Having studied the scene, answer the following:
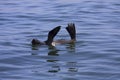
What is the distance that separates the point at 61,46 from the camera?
1201 centimetres

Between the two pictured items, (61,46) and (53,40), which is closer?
(61,46)

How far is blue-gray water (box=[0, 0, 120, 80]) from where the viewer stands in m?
9.39

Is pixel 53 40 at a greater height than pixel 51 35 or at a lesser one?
lesser

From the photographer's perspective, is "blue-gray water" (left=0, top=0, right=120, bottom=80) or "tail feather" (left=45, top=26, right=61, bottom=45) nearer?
"blue-gray water" (left=0, top=0, right=120, bottom=80)

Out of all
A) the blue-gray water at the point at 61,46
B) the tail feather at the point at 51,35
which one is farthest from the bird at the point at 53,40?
the blue-gray water at the point at 61,46

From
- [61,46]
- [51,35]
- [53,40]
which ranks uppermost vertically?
[51,35]

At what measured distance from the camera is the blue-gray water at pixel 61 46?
939cm

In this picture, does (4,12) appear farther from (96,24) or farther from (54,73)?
(54,73)

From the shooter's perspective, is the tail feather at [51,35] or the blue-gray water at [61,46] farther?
the tail feather at [51,35]

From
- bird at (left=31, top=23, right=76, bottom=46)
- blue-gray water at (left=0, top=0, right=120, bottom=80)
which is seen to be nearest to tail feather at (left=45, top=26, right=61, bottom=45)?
bird at (left=31, top=23, right=76, bottom=46)

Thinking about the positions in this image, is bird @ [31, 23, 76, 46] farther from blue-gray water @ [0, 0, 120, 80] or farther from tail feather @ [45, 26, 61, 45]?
blue-gray water @ [0, 0, 120, 80]

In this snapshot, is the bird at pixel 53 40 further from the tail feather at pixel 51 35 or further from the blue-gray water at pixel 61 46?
the blue-gray water at pixel 61 46

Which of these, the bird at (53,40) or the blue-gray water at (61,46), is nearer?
the blue-gray water at (61,46)

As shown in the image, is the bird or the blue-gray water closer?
the blue-gray water
